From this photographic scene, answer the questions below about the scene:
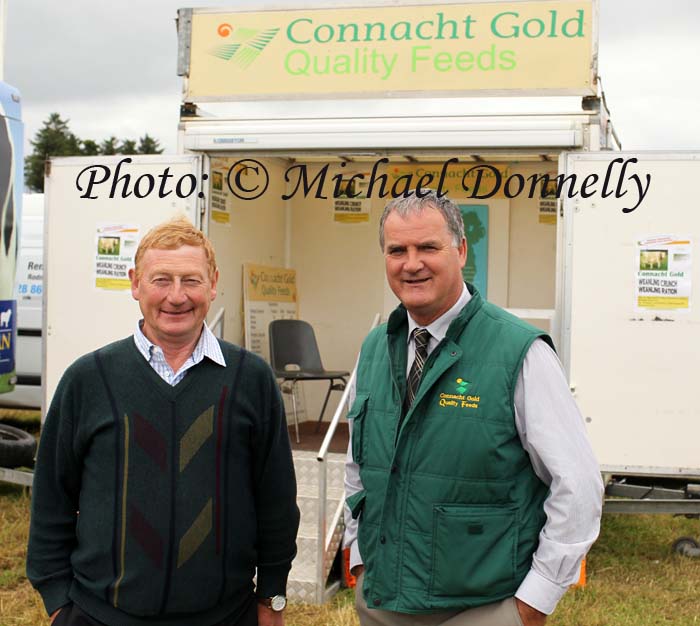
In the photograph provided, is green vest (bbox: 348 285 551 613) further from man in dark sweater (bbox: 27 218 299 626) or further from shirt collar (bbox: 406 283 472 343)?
man in dark sweater (bbox: 27 218 299 626)

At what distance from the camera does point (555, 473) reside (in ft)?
7.02

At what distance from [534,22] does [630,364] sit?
189 centimetres

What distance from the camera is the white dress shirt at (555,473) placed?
6.99ft

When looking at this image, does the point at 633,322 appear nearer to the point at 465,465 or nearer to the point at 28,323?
the point at 465,465

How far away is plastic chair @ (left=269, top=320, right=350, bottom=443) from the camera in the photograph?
7125 millimetres

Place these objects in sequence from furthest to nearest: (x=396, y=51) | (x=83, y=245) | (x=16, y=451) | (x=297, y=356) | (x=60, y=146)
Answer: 1. (x=60, y=146)
2. (x=297, y=356)
3. (x=16, y=451)
4. (x=83, y=245)
5. (x=396, y=51)

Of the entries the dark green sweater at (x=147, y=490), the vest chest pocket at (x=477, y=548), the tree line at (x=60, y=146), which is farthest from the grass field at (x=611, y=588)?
the tree line at (x=60, y=146)

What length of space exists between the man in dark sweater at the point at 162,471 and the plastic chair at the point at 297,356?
15.0 feet

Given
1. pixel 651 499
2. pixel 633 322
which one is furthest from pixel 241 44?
pixel 651 499

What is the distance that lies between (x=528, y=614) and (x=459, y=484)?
0.31 metres

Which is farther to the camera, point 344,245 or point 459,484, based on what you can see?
point 344,245

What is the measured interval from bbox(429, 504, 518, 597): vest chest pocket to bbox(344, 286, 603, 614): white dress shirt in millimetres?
58

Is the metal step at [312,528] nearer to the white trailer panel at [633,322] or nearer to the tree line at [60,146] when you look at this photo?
the white trailer panel at [633,322]

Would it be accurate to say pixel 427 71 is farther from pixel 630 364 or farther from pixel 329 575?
pixel 329 575
